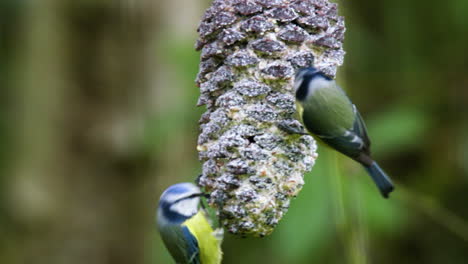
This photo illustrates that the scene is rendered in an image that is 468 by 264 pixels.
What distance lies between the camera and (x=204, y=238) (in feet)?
5.84

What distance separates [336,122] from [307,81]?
0.21 m

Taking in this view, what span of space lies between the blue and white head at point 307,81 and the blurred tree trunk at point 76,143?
8.33 ft

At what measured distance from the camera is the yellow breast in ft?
5.84

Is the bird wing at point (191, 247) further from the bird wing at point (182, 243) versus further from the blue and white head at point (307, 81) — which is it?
the blue and white head at point (307, 81)

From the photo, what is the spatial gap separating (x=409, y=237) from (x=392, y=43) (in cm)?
95

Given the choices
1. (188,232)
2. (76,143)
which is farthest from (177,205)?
(76,143)

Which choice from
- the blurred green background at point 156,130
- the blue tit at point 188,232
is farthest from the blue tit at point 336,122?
the blue tit at point 188,232

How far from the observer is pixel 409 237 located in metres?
3.18

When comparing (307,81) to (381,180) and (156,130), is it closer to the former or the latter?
(381,180)

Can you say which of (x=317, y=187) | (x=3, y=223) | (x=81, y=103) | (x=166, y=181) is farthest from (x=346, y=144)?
(x=3, y=223)

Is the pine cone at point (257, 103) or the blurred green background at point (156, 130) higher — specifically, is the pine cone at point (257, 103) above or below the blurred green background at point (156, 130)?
above

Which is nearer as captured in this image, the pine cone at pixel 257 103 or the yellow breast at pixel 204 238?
the pine cone at pixel 257 103

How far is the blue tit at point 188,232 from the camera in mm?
1766

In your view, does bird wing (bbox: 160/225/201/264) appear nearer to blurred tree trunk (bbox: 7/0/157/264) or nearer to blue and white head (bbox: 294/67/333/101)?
blue and white head (bbox: 294/67/333/101)
